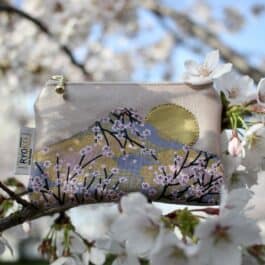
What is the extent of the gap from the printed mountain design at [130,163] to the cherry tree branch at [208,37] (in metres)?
2.04

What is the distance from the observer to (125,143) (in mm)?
897

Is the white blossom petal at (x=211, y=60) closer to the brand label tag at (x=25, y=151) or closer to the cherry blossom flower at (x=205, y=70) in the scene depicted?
the cherry blossom flower at (x=205, y=70)

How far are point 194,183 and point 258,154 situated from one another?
0.36 feet

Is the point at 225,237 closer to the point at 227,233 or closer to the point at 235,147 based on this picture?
the point at 227,233

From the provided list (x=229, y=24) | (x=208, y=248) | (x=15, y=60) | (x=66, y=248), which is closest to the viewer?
(x=208, y=248)

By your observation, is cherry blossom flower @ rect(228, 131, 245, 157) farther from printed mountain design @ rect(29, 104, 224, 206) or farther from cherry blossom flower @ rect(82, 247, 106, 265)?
cherry blossom flower @ rect(82, 247, 106, 265)

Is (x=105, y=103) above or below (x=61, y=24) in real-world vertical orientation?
below

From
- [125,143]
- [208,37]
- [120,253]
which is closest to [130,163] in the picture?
[125,143]

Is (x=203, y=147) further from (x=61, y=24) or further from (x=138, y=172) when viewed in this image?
(x=61, y=24)

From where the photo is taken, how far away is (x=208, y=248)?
773 mm

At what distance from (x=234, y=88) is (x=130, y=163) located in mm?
210

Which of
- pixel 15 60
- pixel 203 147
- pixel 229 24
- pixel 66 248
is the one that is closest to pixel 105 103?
pixel 203 147

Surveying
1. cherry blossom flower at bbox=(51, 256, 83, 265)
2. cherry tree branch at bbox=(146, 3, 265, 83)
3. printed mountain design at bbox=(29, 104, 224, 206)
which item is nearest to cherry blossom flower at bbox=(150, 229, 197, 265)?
printed mountain design at bbox=(29, 104, 224, 206)

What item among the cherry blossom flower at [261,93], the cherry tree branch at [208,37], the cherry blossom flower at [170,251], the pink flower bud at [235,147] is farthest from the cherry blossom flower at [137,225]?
the cherry tree branch at [208,37]
